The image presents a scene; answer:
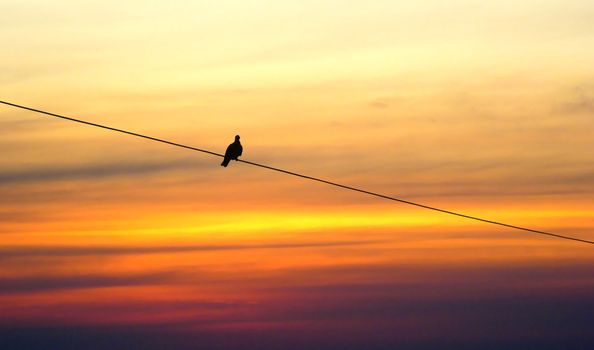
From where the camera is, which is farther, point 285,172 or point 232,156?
point 232,156

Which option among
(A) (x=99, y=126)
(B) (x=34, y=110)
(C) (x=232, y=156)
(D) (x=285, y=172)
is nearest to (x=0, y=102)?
(B) (x=34, y=110)

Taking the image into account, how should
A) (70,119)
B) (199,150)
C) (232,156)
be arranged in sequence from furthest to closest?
(232,156)
(199,150)
(70,119)

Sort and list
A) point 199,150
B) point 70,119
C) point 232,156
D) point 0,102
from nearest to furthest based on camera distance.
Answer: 1. point 0,102
2. point 70,119
3. point 199,150
4. point 232,156

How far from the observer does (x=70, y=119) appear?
935 inches

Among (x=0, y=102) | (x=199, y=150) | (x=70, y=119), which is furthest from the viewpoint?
(x=199, y=150)

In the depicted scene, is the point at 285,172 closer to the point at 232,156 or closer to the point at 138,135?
the point at 138,135

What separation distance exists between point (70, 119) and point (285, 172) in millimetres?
5845

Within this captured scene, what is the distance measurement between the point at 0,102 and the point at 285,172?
25.4 feet

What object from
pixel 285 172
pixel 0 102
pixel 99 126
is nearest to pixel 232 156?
pixel 285 172

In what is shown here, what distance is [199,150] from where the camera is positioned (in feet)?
85.1

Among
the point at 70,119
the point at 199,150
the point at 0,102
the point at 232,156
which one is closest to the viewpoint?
the point at 0,102

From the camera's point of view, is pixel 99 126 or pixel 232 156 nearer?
pixel 99 126

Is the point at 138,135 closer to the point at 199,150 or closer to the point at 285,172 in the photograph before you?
the point at 199,150

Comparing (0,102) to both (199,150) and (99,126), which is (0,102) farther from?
(199,150)
